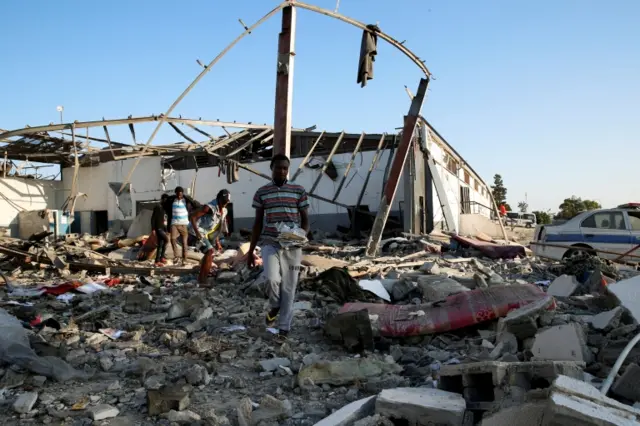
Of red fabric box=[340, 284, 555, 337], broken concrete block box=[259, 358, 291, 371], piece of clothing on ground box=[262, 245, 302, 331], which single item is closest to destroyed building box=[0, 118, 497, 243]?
piece of clothing on ground box=[262, 245, 302, 331]

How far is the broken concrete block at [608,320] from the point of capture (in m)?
3.76

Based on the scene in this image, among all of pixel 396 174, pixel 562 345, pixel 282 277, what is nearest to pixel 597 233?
pixel 396 174

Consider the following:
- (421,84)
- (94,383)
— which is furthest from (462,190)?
(94,383)

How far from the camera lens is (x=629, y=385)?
2451mm

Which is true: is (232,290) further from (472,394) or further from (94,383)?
(472,394)

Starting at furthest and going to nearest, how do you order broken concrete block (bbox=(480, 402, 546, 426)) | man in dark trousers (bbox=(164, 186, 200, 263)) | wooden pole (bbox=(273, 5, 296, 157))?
man in dark trousers (bbox=(164, 186, 200, 263)), wooden pole (bbox=(273, 5, 296, 157)), broken concrete block (bbox=(480, 402, 546, 426))

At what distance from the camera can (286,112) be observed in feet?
22.2

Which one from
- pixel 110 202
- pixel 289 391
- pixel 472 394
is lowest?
pixel 289 391

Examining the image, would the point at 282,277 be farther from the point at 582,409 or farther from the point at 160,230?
the point at 160,230

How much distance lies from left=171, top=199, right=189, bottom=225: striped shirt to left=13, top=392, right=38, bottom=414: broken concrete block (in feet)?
20.6

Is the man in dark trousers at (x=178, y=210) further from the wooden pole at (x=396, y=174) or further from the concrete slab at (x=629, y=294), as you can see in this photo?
the concrete slab at (x=629, y=294)

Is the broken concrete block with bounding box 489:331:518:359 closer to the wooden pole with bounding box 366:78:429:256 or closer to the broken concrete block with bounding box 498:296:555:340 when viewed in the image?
the broken concrete block with bounding box 498:296:555:340

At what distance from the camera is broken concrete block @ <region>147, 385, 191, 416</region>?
264 cm

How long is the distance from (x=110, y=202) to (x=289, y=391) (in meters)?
20.7
